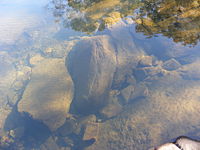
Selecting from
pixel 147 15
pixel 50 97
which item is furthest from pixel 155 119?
pixel 50 97

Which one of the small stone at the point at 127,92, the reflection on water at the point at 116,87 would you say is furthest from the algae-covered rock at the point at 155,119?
the small stone at the point at 127,92

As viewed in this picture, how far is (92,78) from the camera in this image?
5824 millimetres

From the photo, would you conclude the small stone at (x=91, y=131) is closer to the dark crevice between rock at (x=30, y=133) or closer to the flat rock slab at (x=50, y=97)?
the flat rock slab at (x=50, y=97)

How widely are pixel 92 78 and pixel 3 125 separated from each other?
4.41 metres

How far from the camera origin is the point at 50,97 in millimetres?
5820

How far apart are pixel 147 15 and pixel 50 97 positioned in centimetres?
444

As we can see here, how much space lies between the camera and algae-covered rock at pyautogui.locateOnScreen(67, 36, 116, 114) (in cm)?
577

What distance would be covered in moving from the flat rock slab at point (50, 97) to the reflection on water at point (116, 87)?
0.03m

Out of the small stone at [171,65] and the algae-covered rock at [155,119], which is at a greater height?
the small stone at [171,65]

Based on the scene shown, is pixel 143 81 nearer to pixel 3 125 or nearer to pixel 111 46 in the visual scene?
pixel 111 46

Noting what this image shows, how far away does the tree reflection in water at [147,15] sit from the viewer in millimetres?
3879

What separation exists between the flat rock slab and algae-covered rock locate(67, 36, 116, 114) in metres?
0.37

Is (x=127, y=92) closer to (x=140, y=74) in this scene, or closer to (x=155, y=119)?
(x=140, y=74)

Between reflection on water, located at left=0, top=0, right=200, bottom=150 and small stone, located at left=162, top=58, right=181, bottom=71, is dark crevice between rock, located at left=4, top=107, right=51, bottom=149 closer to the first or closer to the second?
reflection on water, located at left=0, top=0, right=200, bottom=150
